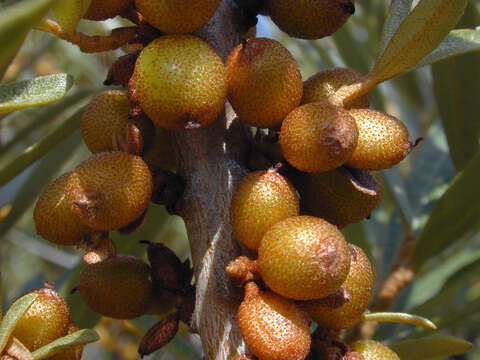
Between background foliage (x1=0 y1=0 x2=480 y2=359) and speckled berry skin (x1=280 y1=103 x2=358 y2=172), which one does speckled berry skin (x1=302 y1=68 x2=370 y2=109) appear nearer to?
speckled berry skin (x1=280 y1=103 x2=358 y2=172)

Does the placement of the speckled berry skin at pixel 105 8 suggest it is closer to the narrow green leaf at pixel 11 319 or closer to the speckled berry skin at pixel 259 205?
the speckled berry skin at pixel 259 205

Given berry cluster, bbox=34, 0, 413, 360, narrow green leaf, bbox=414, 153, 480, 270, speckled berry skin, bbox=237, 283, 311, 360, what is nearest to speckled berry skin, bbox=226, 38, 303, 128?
berry cluster, bbox=34, 0, 413, 360

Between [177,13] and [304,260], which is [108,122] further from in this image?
[304,260]

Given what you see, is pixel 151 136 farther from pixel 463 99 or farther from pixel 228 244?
pixel 463 99

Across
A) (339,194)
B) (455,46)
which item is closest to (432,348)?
(339,194)

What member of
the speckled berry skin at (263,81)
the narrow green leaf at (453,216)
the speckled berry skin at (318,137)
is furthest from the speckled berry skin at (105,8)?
the narrow green leaf at (453,216)

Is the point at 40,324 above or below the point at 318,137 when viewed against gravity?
below
